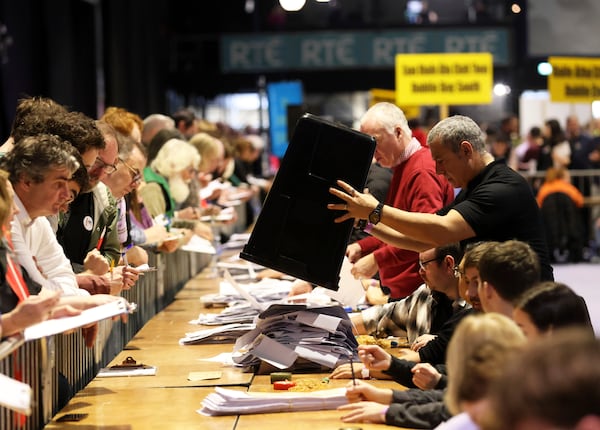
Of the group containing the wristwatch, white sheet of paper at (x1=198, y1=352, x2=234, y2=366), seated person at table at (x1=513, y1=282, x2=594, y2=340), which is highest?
the wristwatch

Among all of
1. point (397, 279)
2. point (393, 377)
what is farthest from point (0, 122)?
point (393, 377)

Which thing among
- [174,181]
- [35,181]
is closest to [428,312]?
[35,181]

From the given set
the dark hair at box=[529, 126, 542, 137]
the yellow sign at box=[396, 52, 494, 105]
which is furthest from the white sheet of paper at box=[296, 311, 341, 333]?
the dark hair at box=[529, 126, 542, 137]

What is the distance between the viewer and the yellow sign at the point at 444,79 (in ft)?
42.2

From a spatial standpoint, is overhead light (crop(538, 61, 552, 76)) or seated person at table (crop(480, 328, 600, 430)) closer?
seated person at table (crop(480, 328, 600, 430))

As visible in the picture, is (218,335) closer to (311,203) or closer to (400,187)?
(311,203)

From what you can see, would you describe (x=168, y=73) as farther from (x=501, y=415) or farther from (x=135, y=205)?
(x=501, y=415)

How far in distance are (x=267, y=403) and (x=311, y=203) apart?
1.13 m

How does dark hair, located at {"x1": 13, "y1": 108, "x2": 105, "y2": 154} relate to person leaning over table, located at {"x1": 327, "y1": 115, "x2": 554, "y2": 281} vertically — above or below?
above

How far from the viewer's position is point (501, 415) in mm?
1690

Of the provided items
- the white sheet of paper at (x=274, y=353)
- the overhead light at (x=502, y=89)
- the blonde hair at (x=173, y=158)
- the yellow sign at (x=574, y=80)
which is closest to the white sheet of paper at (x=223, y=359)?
the white sheet of paper at (x=274, y=353)

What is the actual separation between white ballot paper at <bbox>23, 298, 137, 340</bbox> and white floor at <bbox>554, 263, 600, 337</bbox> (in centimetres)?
676

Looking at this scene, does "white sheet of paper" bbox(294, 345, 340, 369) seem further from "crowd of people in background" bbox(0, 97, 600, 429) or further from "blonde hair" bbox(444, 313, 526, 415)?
"blonde hair" bbox(444, 313, 526, 415)

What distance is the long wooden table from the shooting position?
3529 millimetres
